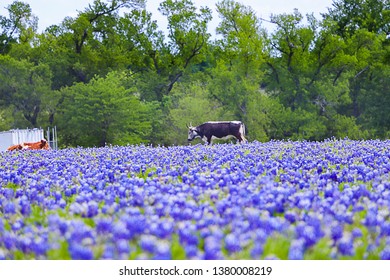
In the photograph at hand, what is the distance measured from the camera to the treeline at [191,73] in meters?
67.7

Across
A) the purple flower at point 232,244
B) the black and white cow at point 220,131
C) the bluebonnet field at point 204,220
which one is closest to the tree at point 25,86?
the black and white cow at point 220,131

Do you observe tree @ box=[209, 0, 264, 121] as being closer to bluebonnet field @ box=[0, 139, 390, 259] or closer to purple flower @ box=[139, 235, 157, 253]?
bluebonnet field @ box=[0, 139, 390, 259]

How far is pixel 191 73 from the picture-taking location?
7731 cm

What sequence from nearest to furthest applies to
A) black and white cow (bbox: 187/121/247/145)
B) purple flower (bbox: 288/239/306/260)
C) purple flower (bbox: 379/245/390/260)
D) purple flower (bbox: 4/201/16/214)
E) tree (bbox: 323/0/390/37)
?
1. purple flower (bbox: 288/239/306/260)
2. purple flower (bbox: 379/245/390/260)
3. purple flower (bbox: 4/201/16/214)
4. black and white cow (bbox: 187/121/247/145)
5. tree (bbox: 323/0/390/37)

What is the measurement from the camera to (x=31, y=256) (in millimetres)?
3938

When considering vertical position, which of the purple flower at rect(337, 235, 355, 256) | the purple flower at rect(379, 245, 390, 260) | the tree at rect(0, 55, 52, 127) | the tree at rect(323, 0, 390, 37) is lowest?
the purple flower at rect(379, 245, 390, 260)

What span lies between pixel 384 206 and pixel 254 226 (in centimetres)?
125

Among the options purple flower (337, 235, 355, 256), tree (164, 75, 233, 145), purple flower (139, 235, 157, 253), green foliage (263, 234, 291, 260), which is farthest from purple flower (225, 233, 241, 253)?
tree (164, 75, 233, 145)

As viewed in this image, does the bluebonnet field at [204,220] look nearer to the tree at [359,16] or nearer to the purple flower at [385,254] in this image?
the purple flower at [385,254]

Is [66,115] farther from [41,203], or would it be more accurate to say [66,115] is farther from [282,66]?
[41,203]

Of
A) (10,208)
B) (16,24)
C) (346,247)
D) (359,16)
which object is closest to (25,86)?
(16,24)

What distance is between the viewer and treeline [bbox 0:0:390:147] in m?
67.7

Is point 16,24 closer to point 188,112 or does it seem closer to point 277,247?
point 188,112
